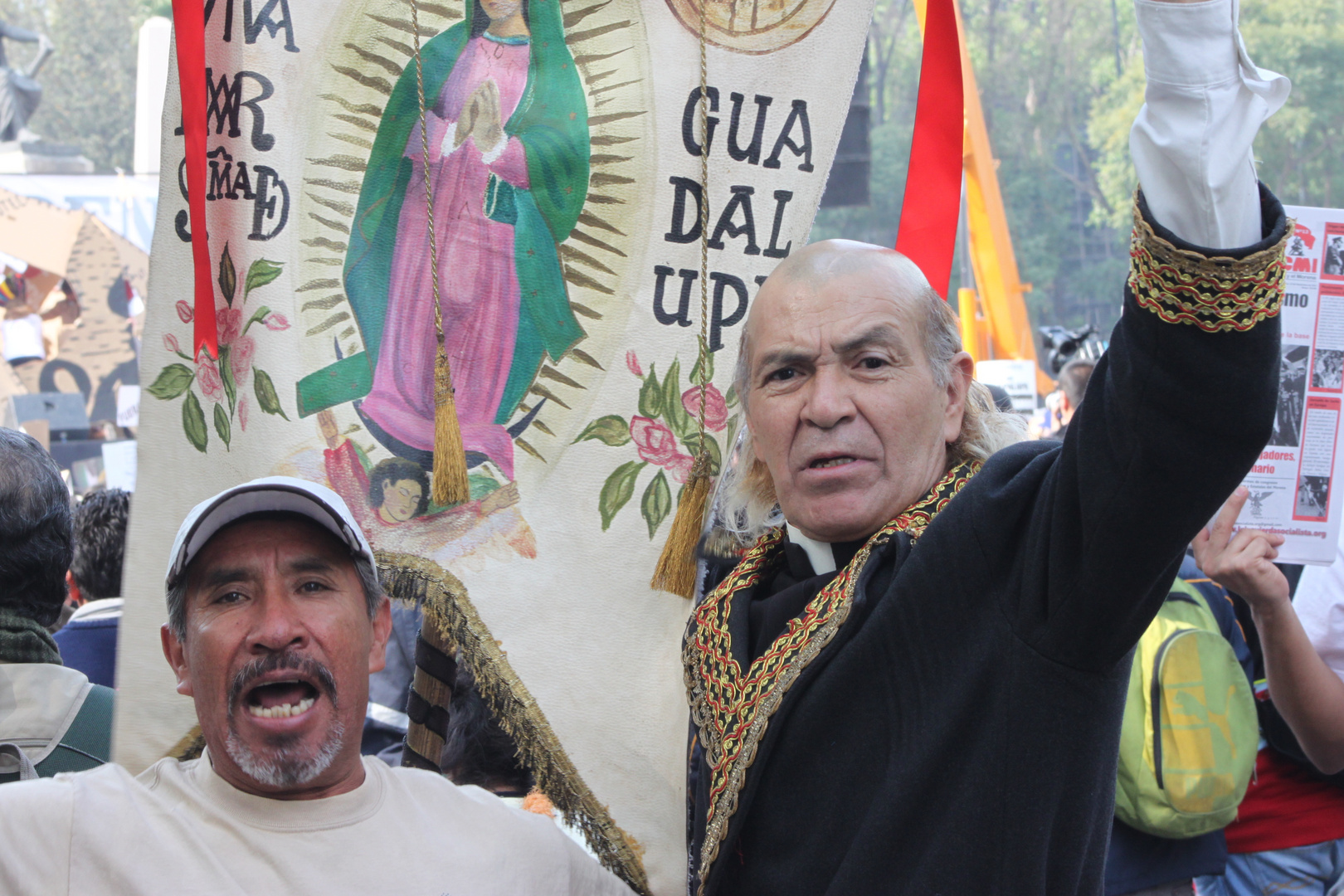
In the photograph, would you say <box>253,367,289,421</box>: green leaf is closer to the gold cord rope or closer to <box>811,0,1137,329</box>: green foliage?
the gold cord rope

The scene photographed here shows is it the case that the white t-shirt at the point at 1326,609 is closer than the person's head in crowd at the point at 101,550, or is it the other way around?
the white t-shirt at the point at 1326,609

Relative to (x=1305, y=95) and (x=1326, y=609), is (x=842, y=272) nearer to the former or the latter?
(x=1326, y=609)

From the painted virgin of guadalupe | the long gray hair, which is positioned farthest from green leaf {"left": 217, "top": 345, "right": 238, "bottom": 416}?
the long gray hair

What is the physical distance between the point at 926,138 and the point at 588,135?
64 cm

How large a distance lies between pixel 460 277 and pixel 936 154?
0.90 m

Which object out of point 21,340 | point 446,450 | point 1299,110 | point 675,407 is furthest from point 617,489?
point 1299,110

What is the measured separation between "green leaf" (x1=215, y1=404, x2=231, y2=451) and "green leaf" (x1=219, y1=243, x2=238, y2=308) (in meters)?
0.18

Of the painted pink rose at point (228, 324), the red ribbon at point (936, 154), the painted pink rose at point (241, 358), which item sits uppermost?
the red ribbon at point (936, 154)

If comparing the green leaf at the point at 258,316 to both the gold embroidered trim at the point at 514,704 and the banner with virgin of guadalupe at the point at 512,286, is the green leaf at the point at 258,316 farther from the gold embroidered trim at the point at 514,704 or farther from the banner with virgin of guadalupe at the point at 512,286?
the gold embroidered trim at the point at 514,704

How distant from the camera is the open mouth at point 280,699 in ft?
4.80

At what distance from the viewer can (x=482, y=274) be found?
6.51 feet

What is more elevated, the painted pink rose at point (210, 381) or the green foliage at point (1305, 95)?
the green foliage at point (1305, 95)

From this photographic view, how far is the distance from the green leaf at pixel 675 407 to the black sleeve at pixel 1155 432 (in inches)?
32.1

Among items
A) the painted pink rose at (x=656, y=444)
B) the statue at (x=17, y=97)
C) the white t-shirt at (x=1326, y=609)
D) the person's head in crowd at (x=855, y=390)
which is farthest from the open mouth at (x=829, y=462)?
the statue at (x=17, y=97)
